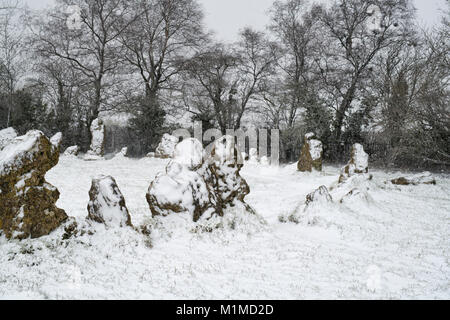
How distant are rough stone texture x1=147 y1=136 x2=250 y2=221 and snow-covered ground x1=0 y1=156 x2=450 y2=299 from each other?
1.05 ft

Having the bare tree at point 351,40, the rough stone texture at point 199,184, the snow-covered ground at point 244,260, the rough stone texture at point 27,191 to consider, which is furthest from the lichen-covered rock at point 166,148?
the rough stone texture at point 27,191

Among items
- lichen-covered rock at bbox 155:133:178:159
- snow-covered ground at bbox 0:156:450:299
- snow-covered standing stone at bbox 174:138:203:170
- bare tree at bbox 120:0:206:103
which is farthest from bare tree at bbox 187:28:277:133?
snow-covered ground at bbox 0:156:450:299

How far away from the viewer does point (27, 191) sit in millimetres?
4211

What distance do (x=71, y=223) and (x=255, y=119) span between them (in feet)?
70.9

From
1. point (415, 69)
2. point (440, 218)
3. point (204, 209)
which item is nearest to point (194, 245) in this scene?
point (204, 209)

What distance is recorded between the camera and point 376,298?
11.0 feet

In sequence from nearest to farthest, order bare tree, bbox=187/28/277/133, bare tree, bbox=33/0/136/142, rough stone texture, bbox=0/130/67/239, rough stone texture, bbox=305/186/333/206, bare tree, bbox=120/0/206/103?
rough stone texture, bbox=0/130/67/239 → rough stone texture, bbox=305/186/333/206 → bare tree, bbox=33/0/136/142 → bare tree, bbox=120/0/206/103 → bare tree, bbox=187/28/277/133

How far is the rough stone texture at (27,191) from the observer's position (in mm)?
4078

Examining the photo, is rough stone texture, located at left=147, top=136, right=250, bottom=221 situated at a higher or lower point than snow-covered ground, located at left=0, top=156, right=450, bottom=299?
higher

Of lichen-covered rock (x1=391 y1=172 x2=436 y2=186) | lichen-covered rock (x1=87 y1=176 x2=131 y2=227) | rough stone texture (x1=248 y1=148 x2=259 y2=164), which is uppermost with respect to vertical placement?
rough stone texture (x1=248 y1=148 x2=259 y2=164)

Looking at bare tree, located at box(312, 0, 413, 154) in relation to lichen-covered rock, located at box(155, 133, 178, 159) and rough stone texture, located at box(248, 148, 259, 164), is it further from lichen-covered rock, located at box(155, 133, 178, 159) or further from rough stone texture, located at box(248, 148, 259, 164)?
lichen-covered rock, located at box(155, 133, 178, 159)

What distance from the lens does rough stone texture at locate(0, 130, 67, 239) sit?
4078 mm

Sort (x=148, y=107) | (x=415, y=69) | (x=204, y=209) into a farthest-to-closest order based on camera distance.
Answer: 1. (x=148, y=107)
2. (x=415, y=69)
3. (x=204, y=209)
